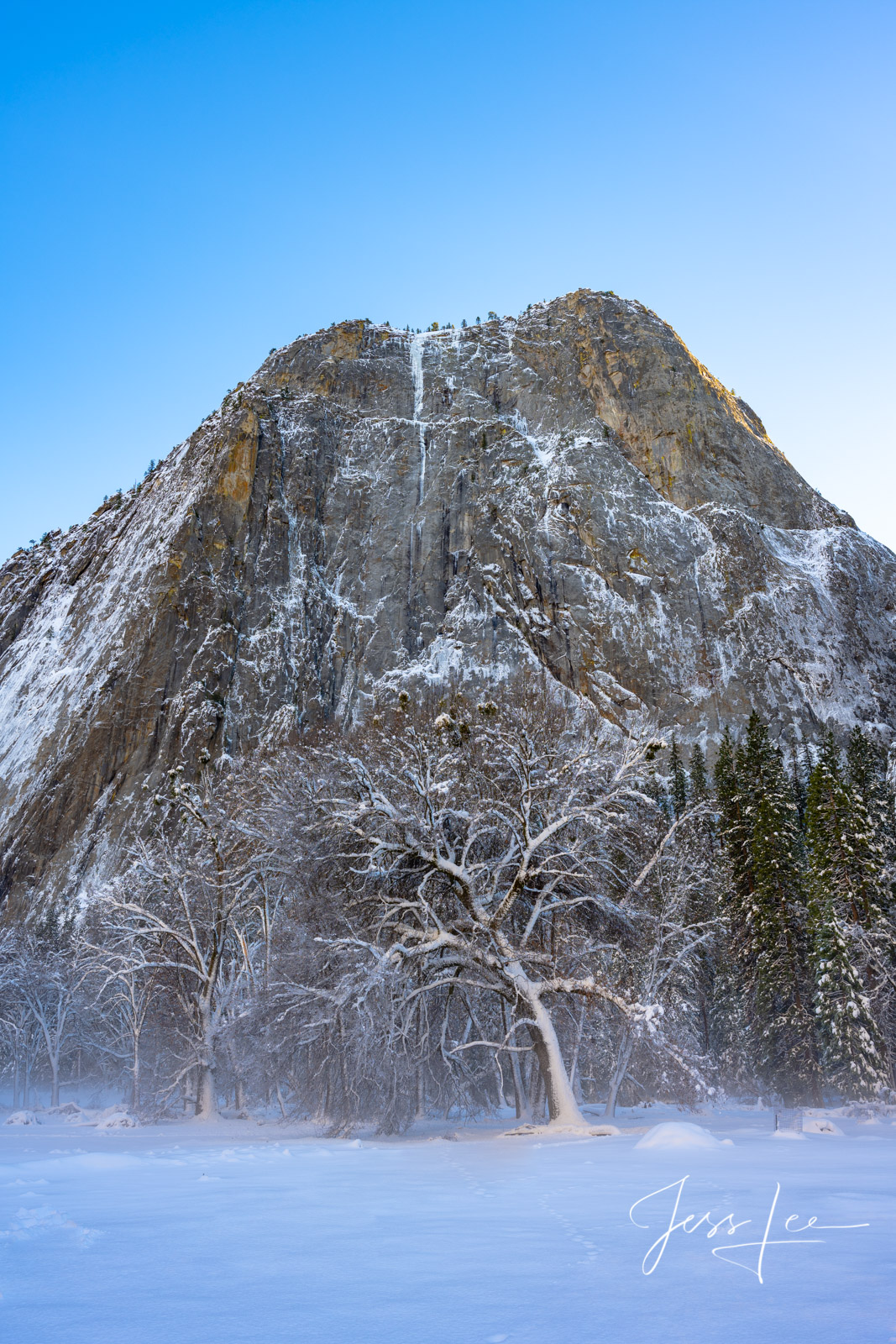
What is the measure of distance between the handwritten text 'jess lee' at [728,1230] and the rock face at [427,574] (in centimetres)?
8753

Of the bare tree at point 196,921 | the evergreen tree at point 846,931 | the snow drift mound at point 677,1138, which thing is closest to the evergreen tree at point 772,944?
the evergreen tree at point 846,931

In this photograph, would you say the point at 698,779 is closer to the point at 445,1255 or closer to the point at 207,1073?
the point at 207,1073

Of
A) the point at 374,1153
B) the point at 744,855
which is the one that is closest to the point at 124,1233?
the point at 374,1153

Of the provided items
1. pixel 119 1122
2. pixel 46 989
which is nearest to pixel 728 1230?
pixel 119 1122

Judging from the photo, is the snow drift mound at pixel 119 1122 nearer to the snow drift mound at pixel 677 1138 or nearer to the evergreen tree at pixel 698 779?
the snow drift mound at pixel 677 1138

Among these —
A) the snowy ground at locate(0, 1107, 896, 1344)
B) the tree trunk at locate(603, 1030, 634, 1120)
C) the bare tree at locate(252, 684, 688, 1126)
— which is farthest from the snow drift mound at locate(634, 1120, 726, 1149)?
the tree trunk at locate(603, 1030, 634, 1120)

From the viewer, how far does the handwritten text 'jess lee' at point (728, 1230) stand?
5.43 m

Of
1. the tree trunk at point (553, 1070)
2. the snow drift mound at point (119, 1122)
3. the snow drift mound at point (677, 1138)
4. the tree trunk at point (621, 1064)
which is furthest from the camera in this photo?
the snow drift mound at point (119, 1122)

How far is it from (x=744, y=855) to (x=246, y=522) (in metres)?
84.0

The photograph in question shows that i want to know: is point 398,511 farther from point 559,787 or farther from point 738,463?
point 559,787

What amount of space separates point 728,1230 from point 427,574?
10823 centimetres

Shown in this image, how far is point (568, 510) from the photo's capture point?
111375 mm

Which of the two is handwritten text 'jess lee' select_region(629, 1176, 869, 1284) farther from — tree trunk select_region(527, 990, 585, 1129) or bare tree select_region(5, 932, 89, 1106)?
bare tree select_region(5, 932, 89, 1106)

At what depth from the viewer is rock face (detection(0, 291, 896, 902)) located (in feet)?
319
